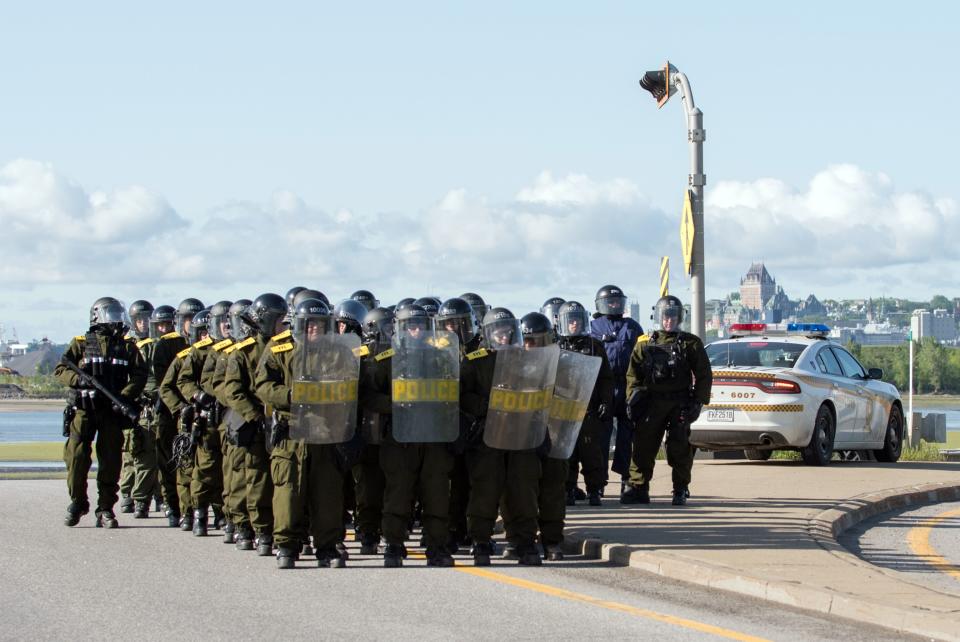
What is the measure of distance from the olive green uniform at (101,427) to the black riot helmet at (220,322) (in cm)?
99

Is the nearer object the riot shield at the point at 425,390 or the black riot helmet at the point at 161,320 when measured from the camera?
the riot shield at the point at 425,390

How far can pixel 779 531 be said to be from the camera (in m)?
13.2

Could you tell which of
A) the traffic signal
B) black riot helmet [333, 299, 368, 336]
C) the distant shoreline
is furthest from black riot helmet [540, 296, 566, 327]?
the distant shoreline

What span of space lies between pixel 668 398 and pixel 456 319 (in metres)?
3.74

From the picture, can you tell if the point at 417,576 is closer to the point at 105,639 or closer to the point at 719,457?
the point at 105,639

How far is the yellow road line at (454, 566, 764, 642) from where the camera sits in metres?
9.05

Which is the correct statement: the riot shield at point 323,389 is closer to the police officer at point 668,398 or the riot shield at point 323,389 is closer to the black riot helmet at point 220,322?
the black riot helmet at point 220,322

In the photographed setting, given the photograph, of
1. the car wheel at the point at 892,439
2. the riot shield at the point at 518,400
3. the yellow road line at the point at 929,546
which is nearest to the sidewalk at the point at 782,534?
the yellow road line at the point at 929,546

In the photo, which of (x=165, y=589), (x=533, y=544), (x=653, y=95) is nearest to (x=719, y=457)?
(x=653, y=95)

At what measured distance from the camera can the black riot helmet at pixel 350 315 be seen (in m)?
12.4

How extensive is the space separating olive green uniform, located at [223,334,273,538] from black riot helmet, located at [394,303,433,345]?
1148 mm

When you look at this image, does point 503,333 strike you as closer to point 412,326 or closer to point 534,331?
point 534,331

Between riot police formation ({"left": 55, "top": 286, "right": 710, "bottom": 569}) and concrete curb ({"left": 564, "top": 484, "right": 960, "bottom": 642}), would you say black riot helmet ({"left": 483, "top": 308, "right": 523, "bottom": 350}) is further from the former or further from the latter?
concrete curb ({"left": 564, "top": 484, "right": 960, "bottom": 642})

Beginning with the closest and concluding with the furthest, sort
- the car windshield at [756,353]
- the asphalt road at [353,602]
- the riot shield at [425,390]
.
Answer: the asphalt road at [353,602] < the riot shield at [425,390] < the car windshield at [756,353]
